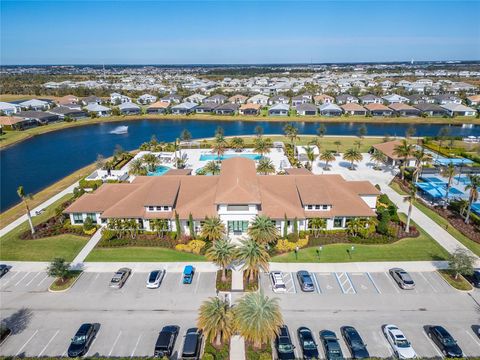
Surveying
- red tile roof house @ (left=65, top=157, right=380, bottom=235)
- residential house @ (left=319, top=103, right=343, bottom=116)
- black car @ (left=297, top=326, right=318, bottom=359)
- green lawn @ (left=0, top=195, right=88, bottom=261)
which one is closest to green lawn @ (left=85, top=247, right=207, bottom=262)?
green lawn @ (left=0, top=195, right=88, bottom=261)

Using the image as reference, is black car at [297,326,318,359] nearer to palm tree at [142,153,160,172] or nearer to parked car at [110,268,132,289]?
parked car at [110,268,132,289]

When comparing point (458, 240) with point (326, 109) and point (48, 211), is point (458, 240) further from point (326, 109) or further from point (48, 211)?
point (326, 109)

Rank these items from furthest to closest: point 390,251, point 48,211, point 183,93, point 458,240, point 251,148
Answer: point 183,93
point 251,148
point 48,211
point 458,240
point 390,251

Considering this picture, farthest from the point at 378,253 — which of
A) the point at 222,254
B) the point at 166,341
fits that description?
the point at 166,341

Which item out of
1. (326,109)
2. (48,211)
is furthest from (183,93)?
(48,211)

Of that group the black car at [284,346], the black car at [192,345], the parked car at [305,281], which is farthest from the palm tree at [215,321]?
the parked car at [305,281]
